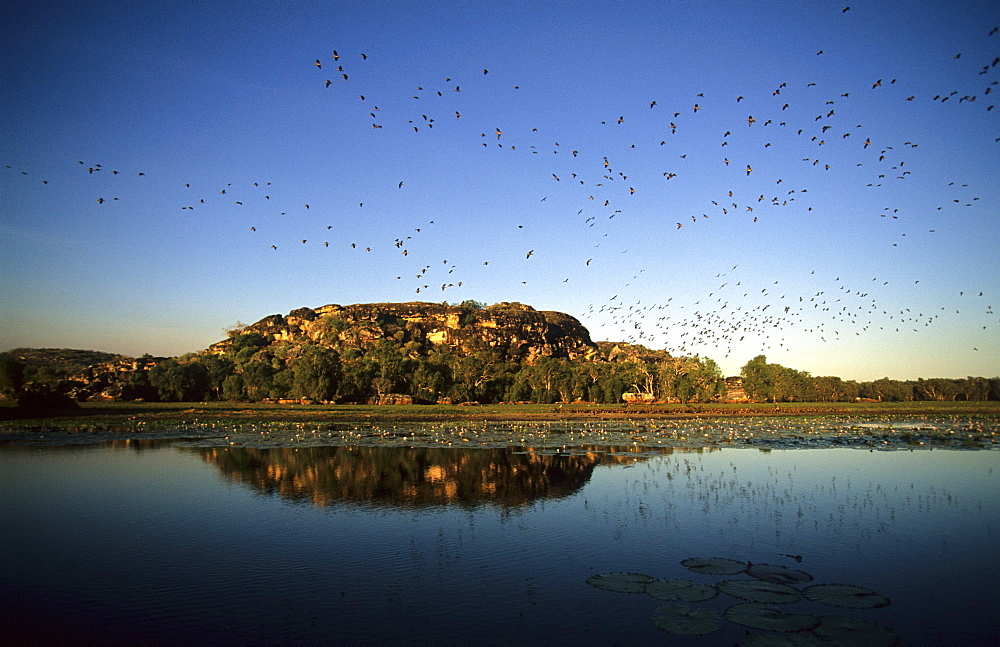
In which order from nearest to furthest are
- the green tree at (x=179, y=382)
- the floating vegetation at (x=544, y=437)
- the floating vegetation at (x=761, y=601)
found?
the floating vegetation at (x=761, y=601), the floating vegetation at (x=544, y=437), the green tree at (x=179, y=382)

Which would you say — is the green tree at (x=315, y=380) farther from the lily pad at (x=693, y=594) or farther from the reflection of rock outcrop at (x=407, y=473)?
the lily pad at (x=693, y=594)

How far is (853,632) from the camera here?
31.1ft

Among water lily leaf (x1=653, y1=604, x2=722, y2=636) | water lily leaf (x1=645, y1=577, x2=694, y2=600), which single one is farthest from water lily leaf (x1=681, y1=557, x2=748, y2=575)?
water lily leaf (x1=653, y1=604, x2=722, y2=636)

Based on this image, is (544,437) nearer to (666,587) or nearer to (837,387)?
(666,587)

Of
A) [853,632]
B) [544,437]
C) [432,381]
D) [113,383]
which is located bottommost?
[853,632]

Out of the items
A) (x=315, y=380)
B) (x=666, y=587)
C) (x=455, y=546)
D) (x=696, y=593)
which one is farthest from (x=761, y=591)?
(x=315, y=380)

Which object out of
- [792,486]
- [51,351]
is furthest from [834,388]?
[51,351]

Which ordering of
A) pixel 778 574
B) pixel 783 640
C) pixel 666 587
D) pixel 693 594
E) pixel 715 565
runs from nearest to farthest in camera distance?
pixel 783 640 → pixel 693 594 → pixel 666 587 → pixel 778 574 → pixel 715 565

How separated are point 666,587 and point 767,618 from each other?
2102 millimetres

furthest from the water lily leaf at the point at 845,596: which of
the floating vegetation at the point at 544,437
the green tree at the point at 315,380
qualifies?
the green tree at the point at 315,380

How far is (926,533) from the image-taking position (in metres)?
16.3

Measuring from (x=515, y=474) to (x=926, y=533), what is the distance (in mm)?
14941

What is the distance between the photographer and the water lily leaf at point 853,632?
914 cm

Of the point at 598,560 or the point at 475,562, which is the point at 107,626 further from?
the point at 598,560
